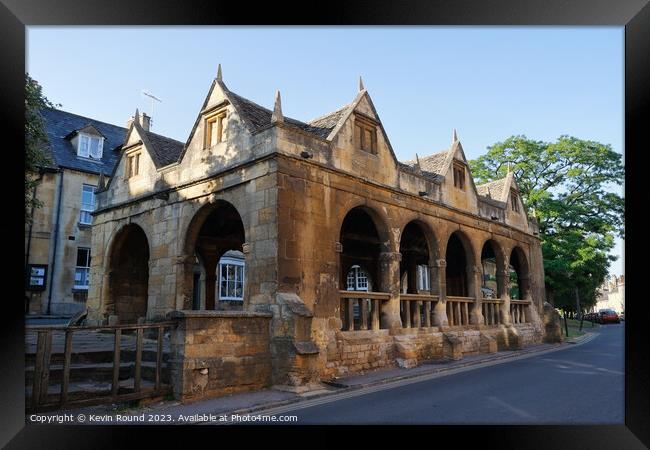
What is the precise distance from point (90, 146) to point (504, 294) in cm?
2022

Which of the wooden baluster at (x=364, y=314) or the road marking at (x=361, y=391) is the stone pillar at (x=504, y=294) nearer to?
the road marking at (x=361, y=391)

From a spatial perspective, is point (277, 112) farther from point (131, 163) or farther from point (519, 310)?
point (519, 310)

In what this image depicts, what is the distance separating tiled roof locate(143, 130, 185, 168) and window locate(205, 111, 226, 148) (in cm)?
266

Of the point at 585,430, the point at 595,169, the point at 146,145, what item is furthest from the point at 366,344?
the point at 595,169

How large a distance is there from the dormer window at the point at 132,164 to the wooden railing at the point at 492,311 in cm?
1319

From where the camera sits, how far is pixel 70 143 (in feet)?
78.0

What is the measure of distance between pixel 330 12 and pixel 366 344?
27.7 ft

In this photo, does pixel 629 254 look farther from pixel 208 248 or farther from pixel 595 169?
pixel 595 169

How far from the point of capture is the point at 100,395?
837cm

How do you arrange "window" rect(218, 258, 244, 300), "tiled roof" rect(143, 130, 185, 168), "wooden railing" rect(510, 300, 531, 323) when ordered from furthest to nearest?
1. "window" rect(218, 258, 244, 300)
2. "wooden railing" rect(510, 300, 531, 323)
3. "tiled roof" rect(143, 130, 185, 168)

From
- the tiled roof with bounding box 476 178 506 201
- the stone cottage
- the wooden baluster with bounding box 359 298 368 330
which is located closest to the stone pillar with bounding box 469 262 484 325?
the stone cottage

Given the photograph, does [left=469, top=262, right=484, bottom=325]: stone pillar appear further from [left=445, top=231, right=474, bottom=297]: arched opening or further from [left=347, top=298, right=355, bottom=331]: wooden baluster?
[left=347, top=298, right=355, bottom=331]: wooden baluster

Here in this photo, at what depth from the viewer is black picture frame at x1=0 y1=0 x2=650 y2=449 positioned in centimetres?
605

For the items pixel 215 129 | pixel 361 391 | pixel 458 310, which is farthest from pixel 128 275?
pixel 458 310
